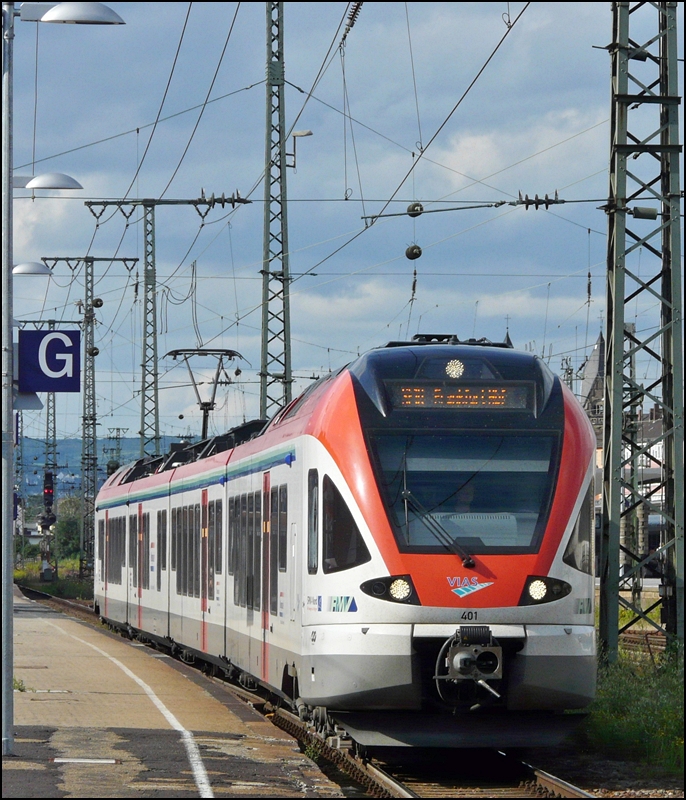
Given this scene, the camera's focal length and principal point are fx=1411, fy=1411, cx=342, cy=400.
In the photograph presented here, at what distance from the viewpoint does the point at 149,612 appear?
1007 inches

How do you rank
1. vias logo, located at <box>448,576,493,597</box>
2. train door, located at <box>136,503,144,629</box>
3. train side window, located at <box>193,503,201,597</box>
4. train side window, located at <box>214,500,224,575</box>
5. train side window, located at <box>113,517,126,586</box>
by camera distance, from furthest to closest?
train side window, located at <box>113,517,126,586</box> < train door, located at <box>136,503,144,629</box> < train side window, located at <box>193,503,201,597</box> < train side window, located at <box>214,500,224,575</box> < vias logo, located at <box>448,576,493,597</box>

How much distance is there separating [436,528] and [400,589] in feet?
1.93

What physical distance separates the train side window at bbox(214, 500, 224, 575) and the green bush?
16.8 ft

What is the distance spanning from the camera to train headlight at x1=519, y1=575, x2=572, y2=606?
1104 centimetres

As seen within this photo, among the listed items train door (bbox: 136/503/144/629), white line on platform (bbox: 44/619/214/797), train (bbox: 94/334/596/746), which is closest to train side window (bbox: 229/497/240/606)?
white line on platform (bbox: 44/619/214/797)

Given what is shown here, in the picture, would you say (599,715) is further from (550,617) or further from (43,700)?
(43,700)

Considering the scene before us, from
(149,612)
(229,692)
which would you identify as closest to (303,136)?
(149,612)

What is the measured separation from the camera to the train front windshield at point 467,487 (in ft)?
36.5

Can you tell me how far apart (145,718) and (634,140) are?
8.36m

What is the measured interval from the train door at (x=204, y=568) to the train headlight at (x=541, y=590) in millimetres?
8382

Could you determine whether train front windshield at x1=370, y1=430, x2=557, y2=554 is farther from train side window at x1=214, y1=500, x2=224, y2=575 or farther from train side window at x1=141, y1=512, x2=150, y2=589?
train side window at x1=141, y1=512, x2=150, y2=589

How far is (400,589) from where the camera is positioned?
10.9 m

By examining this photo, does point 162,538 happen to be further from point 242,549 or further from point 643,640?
point 643,640

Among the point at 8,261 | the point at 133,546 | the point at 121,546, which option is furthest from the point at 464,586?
the point at 121,546
